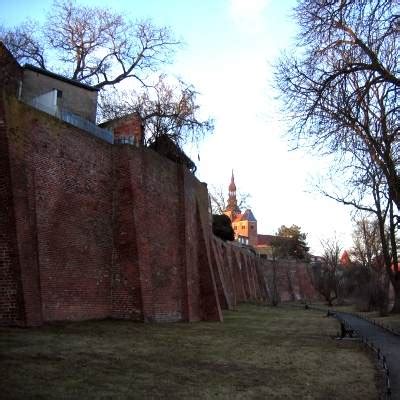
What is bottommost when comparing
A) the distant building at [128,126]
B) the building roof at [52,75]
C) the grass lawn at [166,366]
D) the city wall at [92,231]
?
the grass lawn at [166,366]

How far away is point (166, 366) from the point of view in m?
9.48

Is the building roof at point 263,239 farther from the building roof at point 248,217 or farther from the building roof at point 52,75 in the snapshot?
the building roof at point 52,75

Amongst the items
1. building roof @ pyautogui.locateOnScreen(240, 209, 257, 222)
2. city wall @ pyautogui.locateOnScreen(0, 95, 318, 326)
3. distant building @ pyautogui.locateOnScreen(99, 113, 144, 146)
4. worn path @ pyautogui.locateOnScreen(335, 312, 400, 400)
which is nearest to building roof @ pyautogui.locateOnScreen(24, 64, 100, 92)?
distant building @ pyautogui.locateOnScreen(99, 113, 144, 146)

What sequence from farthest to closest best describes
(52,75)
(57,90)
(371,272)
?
(371,272)
(52,75)
(57,90)

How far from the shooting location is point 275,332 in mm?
18188

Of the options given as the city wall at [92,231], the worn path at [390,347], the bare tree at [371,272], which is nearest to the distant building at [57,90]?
the city wall at [92,231]

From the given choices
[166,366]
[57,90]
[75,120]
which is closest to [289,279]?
[57,90]

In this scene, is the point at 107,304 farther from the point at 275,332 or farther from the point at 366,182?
the point at 366,182

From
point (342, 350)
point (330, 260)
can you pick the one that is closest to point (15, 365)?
point (342, 350)

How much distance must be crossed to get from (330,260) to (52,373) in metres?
53.2

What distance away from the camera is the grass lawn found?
7.29 metres

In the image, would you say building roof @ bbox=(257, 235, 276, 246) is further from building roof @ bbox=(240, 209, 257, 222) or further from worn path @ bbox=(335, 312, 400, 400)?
worn path @ bbox=(335, 312, 400, 400)

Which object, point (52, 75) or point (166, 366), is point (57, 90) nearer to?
point (52, 75)

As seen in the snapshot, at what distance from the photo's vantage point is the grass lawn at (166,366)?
7.29 metres
